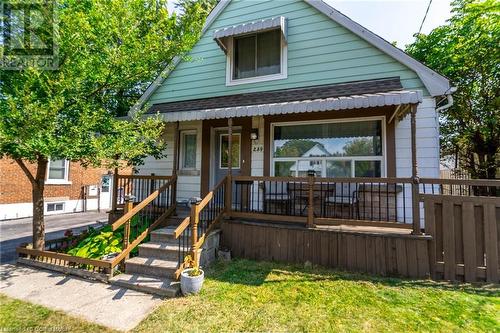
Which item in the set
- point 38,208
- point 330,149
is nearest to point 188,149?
point 38,208

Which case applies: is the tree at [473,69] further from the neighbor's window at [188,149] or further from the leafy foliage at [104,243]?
the leafy foliage at [104,243]

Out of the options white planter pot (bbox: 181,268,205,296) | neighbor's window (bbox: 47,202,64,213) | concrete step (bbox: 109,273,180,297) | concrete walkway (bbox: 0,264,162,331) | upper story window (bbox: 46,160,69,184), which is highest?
upper story window (bbox: 46,160,69,184)

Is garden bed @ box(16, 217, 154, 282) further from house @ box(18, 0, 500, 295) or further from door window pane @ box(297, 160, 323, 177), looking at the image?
door window pane @ box(297, 160, 323, 177)

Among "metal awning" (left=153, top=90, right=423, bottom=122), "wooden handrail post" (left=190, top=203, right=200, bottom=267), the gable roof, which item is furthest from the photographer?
the gable roof

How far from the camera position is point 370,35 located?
608cm

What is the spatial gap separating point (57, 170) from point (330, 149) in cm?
1260

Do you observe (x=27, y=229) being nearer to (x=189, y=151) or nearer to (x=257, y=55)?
(x=189, y=151)

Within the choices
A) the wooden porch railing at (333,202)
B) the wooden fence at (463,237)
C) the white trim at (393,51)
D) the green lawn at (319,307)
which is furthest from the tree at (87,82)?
the wooden fence at (463,237)

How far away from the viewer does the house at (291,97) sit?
5.64m

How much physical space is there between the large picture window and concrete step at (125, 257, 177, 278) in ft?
11.6

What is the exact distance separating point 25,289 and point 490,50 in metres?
13.4

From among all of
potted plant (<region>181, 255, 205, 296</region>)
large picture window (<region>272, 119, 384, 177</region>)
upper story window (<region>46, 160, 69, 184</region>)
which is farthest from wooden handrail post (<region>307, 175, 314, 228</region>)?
upper story window (<region>46, 160, 69, 184</region>)

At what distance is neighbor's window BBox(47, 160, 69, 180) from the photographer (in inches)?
462

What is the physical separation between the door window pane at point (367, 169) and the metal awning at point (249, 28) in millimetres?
Answer: 3929
